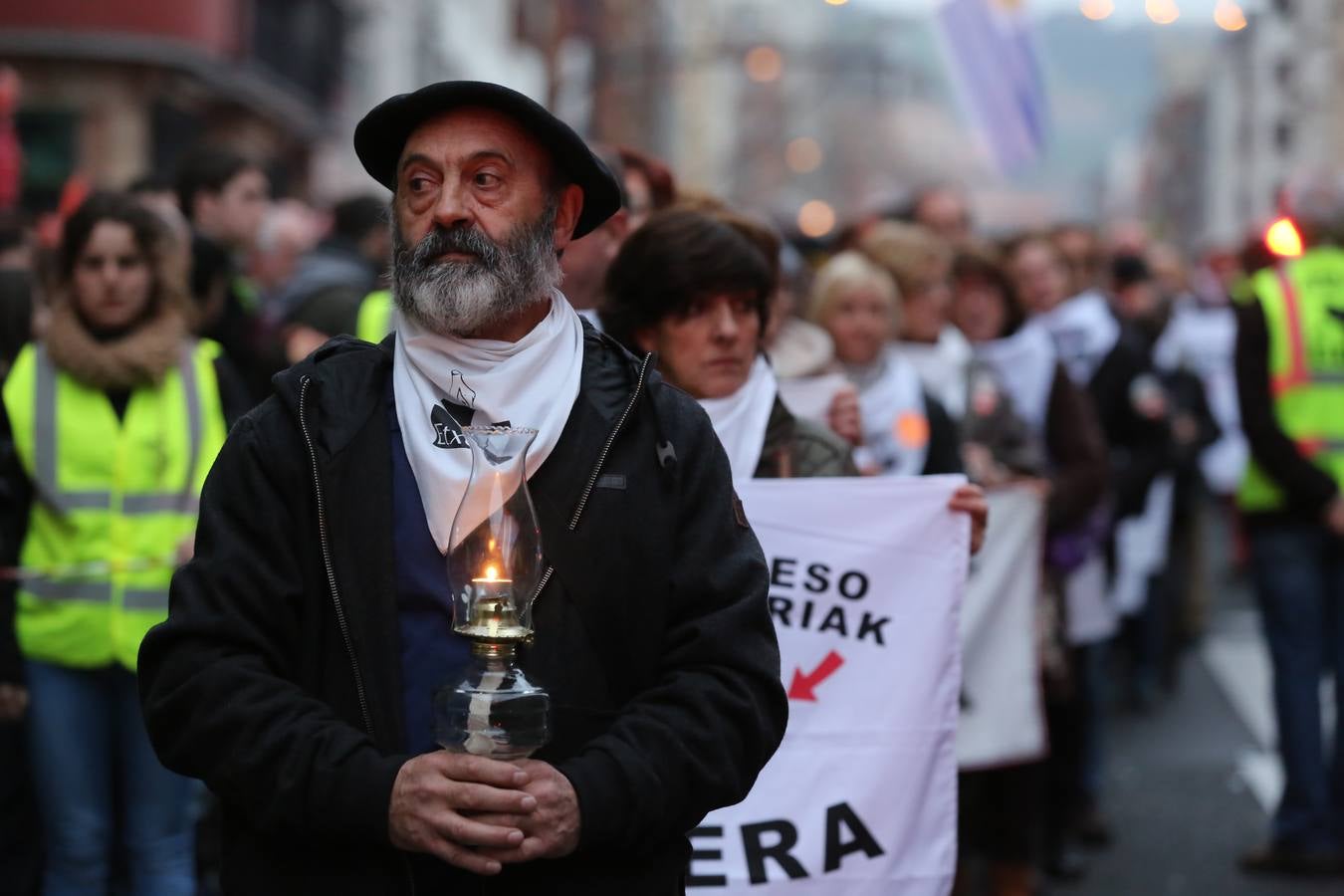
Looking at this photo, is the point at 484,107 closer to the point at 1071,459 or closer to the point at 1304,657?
the point at 1071,459

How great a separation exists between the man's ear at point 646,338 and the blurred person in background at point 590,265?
20cm

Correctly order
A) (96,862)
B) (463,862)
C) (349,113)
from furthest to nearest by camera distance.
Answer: (349,113) → (96,862) → (463,862)

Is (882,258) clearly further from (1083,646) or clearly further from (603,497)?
(603,497)

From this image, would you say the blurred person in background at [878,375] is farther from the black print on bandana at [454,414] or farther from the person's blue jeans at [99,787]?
the black print on bandana at [454,414]

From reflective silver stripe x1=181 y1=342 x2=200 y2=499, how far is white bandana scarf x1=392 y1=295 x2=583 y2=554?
263 centimetres

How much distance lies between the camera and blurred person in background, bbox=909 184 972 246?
10.4 meters

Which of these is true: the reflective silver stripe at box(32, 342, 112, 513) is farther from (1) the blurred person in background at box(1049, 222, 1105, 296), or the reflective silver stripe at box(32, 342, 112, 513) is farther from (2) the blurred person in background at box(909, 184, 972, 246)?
(1) the blurred person in background at box(1049, 222, 1105, 296)

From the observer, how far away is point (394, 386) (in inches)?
127

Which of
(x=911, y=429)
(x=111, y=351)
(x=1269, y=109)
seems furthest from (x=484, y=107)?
(x=1269, y=109)

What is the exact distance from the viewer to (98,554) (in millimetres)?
5629

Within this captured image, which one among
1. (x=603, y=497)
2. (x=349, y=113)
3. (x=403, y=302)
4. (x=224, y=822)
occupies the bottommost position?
(x=224, y=822)

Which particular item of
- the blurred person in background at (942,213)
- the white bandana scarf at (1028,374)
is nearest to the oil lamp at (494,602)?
the white bandana scarf at (1028,374)

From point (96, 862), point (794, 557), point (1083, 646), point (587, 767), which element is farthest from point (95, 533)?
point (1083, 646)

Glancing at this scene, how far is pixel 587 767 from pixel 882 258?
4.41 meters
